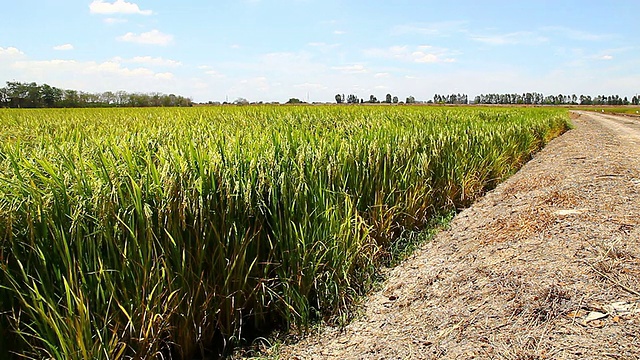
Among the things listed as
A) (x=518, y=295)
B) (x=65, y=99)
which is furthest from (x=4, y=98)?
(x=518, y=295)

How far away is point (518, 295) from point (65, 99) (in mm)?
49341

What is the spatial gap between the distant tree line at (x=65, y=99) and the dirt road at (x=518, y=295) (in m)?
40.7

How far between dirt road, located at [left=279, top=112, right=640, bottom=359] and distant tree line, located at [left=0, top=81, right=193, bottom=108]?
134 ft

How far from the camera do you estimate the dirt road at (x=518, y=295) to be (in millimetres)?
2188

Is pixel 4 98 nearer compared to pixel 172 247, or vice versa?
pixel 172 247

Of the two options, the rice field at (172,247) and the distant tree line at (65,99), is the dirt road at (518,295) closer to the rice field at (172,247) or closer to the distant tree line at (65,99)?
the rice field at (172,247)

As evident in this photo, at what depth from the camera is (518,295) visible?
2.63m

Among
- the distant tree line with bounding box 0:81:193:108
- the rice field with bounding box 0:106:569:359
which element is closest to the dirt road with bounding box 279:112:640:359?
the rice field with bounding box 0:106:569:359

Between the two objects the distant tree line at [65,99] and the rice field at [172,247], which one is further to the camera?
the distant tree line at [65,99]

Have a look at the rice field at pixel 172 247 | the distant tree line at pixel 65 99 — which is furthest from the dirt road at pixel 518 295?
the distant tree line at pixel 65 99

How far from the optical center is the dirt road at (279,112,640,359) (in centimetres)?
219

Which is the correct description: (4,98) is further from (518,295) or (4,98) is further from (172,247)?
(518,295)

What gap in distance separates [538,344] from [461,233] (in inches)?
94.0

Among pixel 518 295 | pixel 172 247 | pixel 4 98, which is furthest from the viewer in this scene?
pixel 4 98
